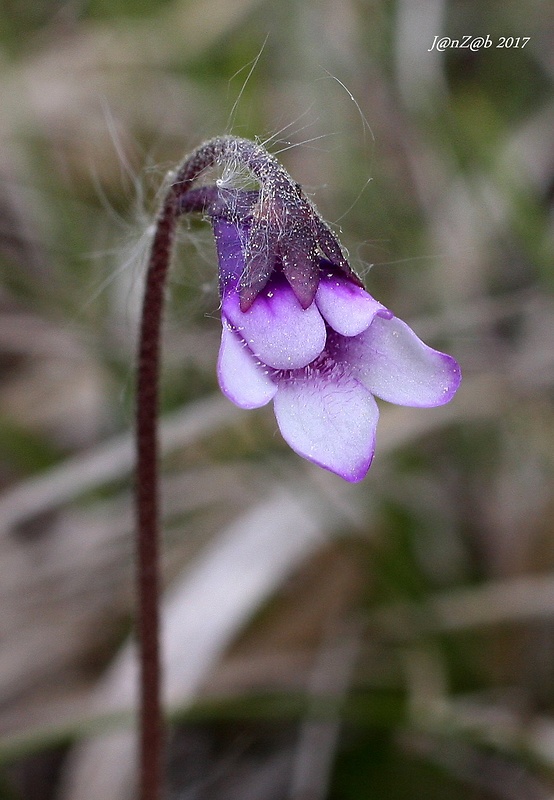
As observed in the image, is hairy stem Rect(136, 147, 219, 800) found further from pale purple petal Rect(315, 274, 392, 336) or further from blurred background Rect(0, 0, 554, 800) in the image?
blurred background Rect(0, 0, 554, 800)

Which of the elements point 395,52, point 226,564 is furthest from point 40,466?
point 395,52

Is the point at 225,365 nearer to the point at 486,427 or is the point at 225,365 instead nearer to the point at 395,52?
the point at 486,427

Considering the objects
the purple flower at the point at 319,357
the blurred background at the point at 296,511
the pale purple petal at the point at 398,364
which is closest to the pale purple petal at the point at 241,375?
the purple flower at the point at 319,357

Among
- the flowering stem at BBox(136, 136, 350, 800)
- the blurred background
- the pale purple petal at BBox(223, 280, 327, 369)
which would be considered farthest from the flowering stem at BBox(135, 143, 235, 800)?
the blurred background

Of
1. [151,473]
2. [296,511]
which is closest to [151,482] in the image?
[151,473]

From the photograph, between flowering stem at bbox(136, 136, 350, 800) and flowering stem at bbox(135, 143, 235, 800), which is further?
flowering stem at bbox(135, 143, 235, 800)

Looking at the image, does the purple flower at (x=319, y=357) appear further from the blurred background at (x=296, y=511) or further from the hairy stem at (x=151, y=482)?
the blurred background at (x=296, y=511)

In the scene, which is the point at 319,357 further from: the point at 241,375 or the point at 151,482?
the point at 151,482
